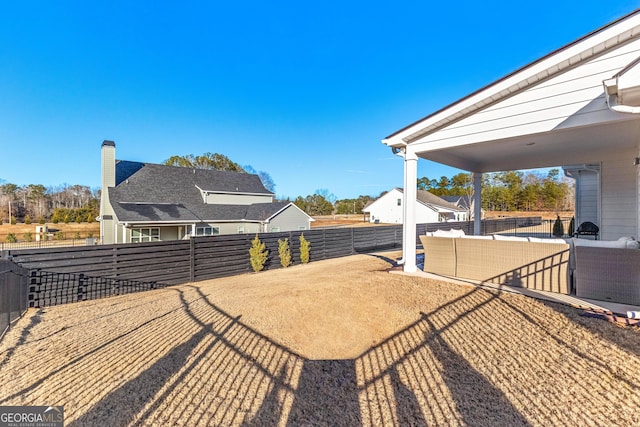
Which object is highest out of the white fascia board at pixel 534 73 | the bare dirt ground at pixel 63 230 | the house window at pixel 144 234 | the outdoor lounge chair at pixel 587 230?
the white fascia board at pixel 534 73

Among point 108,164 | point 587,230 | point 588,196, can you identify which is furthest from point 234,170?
point 587,230

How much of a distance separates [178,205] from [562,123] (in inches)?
658

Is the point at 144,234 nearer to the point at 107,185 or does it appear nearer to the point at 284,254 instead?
the point at 107,185

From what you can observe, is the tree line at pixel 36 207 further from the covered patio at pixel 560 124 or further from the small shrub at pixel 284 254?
the covered patio at pixel 560 124

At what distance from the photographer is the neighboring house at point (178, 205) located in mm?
13805

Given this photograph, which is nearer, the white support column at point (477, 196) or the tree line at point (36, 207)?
the white support column at point (477, 196)

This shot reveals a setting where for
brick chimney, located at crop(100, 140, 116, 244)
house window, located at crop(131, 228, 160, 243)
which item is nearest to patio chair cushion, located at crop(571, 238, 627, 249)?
house window, located at crop(131, 228, 160, 243)

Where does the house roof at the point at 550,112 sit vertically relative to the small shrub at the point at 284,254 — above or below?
above

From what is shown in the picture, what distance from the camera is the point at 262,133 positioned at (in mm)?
27422

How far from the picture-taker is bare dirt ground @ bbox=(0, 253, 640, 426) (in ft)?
6.75

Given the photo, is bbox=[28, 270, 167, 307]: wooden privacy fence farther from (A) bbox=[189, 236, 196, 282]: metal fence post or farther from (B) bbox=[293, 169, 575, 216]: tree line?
(B) bbox=[293, 169, 575, 216]: tree line

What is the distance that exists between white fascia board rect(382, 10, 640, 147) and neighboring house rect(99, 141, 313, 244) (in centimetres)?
1265

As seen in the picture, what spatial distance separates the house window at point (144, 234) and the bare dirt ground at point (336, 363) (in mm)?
9763

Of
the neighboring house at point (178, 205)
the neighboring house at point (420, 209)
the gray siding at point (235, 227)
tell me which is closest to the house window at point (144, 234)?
the neighboring house at point (178, 205)
